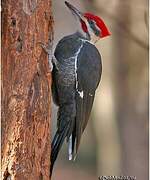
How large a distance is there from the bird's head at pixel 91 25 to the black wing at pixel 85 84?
0.21 m

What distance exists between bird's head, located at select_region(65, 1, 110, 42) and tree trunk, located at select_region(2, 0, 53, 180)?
0.68 meters

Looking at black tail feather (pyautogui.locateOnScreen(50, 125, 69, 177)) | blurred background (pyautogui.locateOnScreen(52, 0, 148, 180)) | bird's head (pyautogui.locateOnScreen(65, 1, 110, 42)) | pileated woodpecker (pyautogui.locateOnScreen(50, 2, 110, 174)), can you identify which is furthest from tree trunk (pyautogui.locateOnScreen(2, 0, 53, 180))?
blurred background (pyautogui.locateOnScreen(52, 0, 148, 180))

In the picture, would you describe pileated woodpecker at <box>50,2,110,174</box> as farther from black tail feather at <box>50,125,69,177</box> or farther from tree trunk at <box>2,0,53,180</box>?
tree trunk at <box>2,0,53,180</box>

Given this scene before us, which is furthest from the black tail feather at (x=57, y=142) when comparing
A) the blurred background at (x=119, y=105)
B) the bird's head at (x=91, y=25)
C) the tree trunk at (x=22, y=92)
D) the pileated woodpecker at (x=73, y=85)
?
the blurred background at (x=119, y=105)

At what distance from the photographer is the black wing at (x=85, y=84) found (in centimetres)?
309

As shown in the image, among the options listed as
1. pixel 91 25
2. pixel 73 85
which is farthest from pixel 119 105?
pixel 73 85

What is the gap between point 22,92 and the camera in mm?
2613

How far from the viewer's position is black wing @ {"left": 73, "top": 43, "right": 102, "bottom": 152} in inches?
122

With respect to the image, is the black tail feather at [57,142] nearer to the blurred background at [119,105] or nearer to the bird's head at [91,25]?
the bird's head at [91,25]

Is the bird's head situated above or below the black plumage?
above

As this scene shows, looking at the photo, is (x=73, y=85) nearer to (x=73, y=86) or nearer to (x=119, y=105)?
(x=73, y=86)

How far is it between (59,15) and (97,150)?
4.53ft

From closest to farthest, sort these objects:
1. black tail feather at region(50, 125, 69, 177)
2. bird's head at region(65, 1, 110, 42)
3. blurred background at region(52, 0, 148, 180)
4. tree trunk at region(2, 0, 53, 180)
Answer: tree trunk at region(2, 0, 53, 180) → black tail feather at region(50, 125, 69, 177) → bird's head at region(65, 1, 110, 42) → blurred background at region(52, 0, 148, 180)

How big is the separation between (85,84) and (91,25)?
445 millimetres
